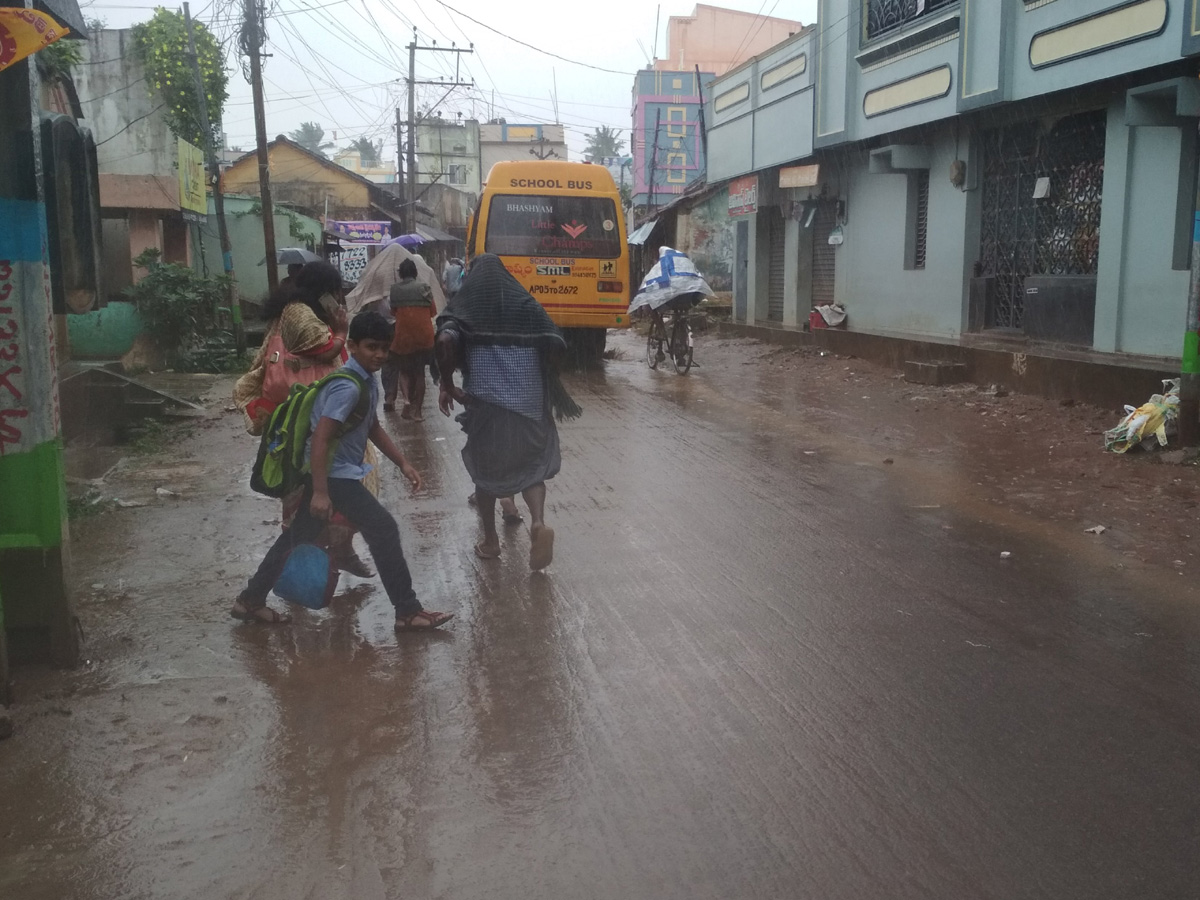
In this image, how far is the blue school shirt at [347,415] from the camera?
4848mm

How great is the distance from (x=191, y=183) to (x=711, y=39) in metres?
43.0

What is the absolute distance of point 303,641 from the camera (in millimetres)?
4977

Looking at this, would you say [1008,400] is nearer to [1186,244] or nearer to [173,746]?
[1186,244]

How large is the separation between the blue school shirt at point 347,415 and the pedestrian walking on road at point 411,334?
5297 millimetres

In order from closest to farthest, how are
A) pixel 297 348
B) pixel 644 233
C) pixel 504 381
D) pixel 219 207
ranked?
pixel 297 348, pixel 504 381, pixel 219 207, pixel 644 233

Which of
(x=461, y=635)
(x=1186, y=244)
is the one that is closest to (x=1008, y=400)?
(x=1186, y=244)

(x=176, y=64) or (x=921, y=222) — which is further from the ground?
(x=176, y=64)

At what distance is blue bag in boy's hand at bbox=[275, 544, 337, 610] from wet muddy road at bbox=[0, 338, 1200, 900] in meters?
0.21

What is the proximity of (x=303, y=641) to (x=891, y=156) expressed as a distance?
14271 millimetres

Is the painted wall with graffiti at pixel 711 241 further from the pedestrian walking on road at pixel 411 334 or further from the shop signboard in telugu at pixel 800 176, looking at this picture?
the pedestrian walking on road at pixel 411 334

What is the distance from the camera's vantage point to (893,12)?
16688 millimetres

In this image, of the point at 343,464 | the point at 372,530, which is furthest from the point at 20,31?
the point at 372,530

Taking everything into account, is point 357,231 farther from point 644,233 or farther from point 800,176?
point 800,176

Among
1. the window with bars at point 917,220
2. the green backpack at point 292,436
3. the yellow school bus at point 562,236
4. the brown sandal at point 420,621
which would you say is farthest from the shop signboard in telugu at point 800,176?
the brown sandal at point 420,621
